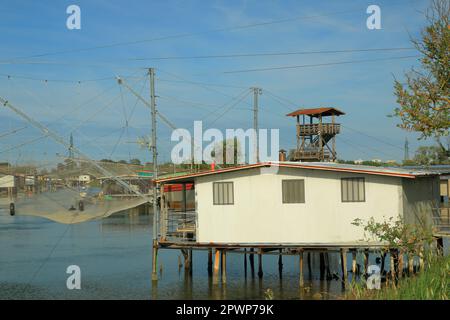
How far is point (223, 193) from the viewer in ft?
94.4

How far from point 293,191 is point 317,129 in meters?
24.7

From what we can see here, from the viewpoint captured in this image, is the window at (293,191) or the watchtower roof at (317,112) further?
the watchtower roof at (317,112)

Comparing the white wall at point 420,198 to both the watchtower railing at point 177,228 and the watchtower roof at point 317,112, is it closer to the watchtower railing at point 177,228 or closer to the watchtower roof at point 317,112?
the watchtower railing at point 177,228

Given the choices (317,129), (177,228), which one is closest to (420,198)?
(177,228)

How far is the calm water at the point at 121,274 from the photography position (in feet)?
98.8

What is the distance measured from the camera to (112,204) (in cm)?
4294

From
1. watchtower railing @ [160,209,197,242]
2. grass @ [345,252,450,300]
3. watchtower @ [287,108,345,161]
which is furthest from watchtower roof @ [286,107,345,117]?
grass @ [345,252,450,300]

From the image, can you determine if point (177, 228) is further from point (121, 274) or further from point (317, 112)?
point (317, 112)

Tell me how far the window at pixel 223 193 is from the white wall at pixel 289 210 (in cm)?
21

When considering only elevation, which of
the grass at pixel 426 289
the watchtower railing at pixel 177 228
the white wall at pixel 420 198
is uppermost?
the white wall at pixel 420 198

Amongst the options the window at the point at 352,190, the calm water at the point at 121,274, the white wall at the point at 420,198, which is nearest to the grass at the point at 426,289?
the window at the point at 352,190

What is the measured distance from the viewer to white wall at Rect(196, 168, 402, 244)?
26.2m
